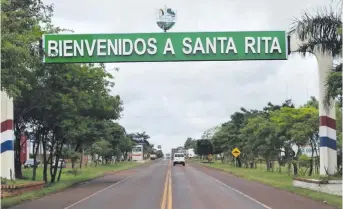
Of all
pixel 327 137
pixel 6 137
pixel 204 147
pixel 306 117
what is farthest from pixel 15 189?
pixel 204 147

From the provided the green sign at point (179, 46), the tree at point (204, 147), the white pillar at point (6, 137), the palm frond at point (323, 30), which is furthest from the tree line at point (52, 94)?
the tree at point (204, 147)

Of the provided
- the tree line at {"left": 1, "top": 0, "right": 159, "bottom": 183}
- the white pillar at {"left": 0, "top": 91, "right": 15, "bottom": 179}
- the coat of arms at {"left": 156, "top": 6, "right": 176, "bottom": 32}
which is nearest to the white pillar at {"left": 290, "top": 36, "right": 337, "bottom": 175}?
the coat of arms at {"left": 156, "top": 6, "right": 176, "bottom": 32}

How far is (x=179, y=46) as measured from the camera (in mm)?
19609

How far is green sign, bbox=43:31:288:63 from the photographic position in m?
19.6

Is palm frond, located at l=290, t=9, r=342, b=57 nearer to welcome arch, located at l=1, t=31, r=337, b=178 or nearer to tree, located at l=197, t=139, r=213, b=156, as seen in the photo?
welcome arch, located at l=1, t=31, r=337, b=178

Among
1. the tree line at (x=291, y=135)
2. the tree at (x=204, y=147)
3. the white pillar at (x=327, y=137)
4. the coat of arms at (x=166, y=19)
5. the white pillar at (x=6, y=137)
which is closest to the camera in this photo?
the coat of arms at (x=166, y=19)

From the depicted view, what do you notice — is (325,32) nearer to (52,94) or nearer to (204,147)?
(52,94)

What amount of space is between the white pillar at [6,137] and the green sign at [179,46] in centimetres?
545

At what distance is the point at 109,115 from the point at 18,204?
1712cm

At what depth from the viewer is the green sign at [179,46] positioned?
1961 centimetres

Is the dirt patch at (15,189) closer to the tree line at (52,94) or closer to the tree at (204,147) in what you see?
the tree line at (52,94)

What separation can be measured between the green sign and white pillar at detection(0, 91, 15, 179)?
5451 millimetres

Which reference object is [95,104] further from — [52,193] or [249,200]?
[249,200]

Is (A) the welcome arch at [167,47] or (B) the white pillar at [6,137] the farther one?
(B) the white pillar at [6,137]
